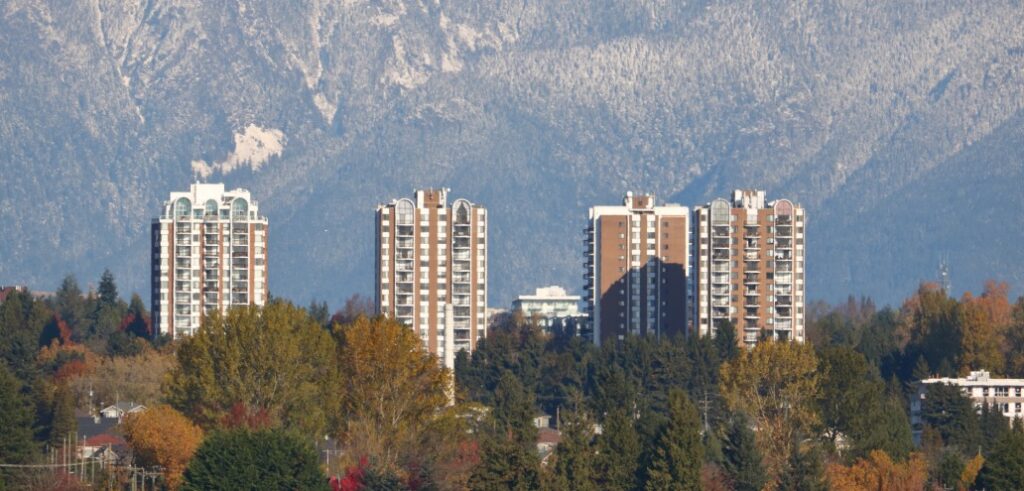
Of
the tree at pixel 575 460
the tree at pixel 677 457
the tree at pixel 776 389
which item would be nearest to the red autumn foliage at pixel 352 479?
the tree at pixel 575 460

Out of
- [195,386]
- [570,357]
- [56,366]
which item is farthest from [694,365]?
[195,386]

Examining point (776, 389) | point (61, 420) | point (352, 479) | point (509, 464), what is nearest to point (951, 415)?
point (776, 389)

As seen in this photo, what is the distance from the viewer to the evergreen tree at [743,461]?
384ft

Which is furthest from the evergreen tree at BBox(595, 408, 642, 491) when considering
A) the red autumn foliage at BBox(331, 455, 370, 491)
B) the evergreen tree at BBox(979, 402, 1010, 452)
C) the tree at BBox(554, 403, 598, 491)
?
the evergreen tree at BBox(979, 402, 1010, 452)

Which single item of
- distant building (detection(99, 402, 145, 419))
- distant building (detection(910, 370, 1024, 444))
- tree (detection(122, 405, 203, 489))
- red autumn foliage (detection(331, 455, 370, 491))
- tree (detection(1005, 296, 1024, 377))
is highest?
tree (detection(1005, 296, 1024, 377))

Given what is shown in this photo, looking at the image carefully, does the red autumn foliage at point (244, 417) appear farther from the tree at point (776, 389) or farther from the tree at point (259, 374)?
the tree at point (776, 389)

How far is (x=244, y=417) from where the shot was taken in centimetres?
12394

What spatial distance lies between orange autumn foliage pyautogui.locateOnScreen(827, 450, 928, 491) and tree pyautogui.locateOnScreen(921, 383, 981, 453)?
2185 centimetres

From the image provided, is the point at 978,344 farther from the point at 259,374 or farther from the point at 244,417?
the point at 244,417

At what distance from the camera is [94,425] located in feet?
483

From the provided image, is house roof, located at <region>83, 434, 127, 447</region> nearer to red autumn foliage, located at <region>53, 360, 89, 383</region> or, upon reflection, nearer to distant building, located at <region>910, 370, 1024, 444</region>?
red autumn foliage, located at <region>53, 360, 89, 383</region>

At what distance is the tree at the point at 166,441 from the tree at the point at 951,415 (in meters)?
41.3

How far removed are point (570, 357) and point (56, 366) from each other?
104ft

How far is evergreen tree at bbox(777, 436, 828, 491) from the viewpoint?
11528 cm
